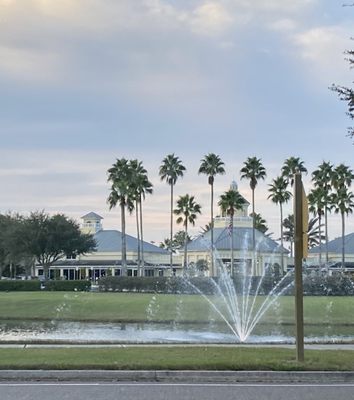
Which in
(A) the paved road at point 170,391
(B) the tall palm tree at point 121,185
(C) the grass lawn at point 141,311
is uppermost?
(B) the tall palm tree at point 121,185

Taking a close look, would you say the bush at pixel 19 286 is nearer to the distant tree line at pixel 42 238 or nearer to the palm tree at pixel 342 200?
the distant tree line at pixel 42 238

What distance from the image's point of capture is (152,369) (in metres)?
11.8

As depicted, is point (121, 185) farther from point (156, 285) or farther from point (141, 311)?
point (141, 311)

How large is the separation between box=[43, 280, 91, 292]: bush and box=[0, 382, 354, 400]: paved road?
57048 mm

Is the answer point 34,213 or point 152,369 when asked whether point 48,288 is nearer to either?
point 34,213

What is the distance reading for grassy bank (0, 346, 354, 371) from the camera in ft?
A: 39.3

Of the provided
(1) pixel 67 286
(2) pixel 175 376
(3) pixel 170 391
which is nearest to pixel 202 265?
(1) pixel 67 286

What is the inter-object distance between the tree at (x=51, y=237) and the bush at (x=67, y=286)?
1321 cm

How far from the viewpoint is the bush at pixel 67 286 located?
67.2 metres

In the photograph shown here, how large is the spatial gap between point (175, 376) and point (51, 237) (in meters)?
71.4

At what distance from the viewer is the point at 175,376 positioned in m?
11.5

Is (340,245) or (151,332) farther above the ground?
(340,245)

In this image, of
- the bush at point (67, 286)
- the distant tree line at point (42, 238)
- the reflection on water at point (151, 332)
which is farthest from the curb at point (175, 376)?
the distant tree line at point (42, 238)

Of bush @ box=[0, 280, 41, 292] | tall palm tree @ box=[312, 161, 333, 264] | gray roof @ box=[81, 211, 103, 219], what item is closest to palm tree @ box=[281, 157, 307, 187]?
tall palm tree @ box=[312, 161, 333, 264]
